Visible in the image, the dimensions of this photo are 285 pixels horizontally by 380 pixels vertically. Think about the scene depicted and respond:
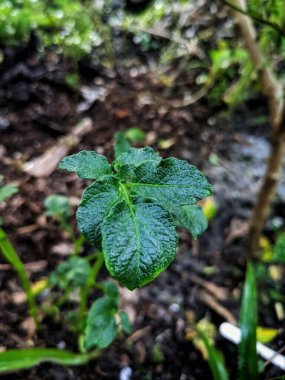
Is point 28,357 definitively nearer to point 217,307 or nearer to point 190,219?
point 190,219

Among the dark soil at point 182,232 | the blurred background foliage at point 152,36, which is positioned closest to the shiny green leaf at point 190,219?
the dark soil at point 182,232

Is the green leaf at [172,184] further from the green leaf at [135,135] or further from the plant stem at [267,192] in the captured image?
the green leaf at [135,135]

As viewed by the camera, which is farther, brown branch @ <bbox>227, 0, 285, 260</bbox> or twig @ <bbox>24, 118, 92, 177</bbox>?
twig @ <bbox>24, 118, 92, 177</bbox>

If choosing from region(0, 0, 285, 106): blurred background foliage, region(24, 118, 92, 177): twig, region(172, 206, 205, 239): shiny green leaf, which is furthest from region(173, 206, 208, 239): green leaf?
region(0, 0, 285, 106): blurred background foliage

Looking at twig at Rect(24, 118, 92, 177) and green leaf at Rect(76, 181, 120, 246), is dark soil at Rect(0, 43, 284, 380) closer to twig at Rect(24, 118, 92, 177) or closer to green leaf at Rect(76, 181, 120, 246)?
twig at Rect(24, 118, 92, 177)

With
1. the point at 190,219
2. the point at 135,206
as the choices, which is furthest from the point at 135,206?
the point at 190,219

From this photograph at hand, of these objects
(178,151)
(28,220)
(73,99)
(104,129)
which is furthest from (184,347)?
(73,99)
